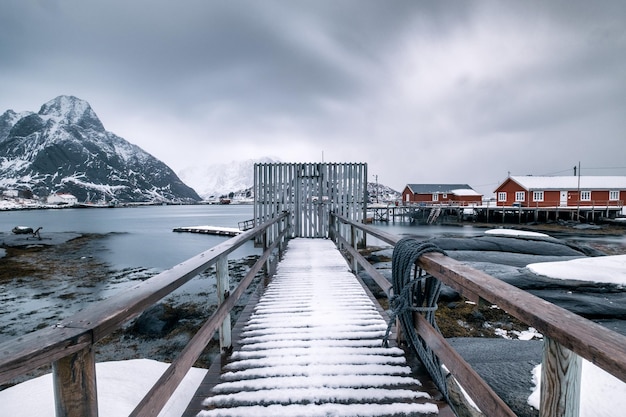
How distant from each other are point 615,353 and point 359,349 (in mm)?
2317

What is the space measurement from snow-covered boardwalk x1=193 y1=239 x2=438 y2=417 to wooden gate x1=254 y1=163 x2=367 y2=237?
686cm

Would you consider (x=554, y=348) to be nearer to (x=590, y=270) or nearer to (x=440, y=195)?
(x=590, y=270)

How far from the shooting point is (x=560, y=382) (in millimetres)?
1118

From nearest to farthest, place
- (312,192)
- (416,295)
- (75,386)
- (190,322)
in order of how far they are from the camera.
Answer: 1. (75,386)
2. (416,295)
3. (190,322)
4. (312,192)

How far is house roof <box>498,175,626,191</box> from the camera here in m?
38.8

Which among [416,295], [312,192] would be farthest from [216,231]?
[416,295]

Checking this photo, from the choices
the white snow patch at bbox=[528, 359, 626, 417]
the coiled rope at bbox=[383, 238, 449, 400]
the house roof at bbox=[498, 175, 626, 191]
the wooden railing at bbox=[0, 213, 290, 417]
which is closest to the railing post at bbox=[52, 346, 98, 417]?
the wooden railing at bbox=[0, 213, 290, 417]

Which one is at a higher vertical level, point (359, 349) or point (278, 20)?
point (278, 20)

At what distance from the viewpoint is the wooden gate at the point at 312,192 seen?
37.2 feet

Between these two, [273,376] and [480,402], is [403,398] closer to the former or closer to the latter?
[480,402]

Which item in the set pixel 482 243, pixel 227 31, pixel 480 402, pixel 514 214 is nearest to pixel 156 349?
pixel 480 402

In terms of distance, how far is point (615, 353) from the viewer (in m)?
0.90

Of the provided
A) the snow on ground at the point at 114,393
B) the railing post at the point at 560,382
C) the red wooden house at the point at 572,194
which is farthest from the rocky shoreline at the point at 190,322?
the red wooden house at the point at 572,194

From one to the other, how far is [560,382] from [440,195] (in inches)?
2248
